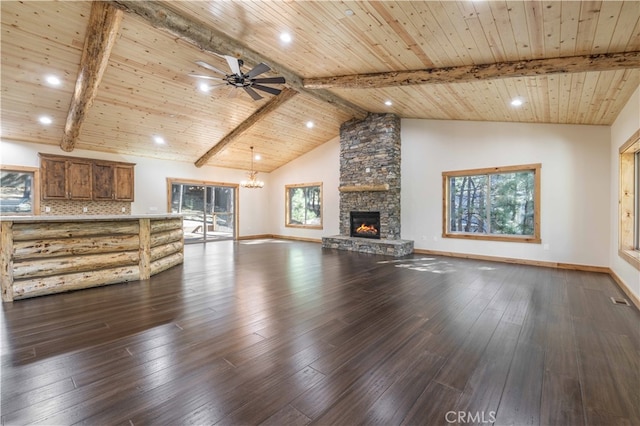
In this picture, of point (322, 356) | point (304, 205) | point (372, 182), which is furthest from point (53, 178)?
point (322, 356)

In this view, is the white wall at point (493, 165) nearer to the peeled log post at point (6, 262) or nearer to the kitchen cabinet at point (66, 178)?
the kitchen cabinet at point (66, 178)

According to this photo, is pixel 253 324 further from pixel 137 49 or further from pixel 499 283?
pixel 137 49

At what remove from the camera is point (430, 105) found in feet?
21.2

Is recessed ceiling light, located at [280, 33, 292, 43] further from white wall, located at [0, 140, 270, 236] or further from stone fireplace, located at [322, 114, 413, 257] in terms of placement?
white wall, located at [0, 140, 270, 236]

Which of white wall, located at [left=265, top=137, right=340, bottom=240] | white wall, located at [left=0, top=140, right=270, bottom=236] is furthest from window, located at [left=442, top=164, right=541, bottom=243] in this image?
white wall, located at [left=0, top=140, right=270, bottom=236]

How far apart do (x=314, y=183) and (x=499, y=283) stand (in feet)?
22.8

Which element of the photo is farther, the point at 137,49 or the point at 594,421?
the point at 137,49

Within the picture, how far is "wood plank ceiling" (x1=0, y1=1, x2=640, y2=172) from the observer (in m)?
3.23

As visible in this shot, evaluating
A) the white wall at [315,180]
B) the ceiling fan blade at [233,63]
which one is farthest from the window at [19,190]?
the white wall at [315,180]

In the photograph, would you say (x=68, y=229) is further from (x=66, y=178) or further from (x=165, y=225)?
(x=66, y=178)

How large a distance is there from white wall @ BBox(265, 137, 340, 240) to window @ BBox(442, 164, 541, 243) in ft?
12.1

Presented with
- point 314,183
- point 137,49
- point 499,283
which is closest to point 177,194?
point 314,183

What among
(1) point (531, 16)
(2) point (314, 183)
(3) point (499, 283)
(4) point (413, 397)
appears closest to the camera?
(4) point (413, 397)

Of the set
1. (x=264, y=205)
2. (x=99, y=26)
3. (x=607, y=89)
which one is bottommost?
(x=264, y=205)
